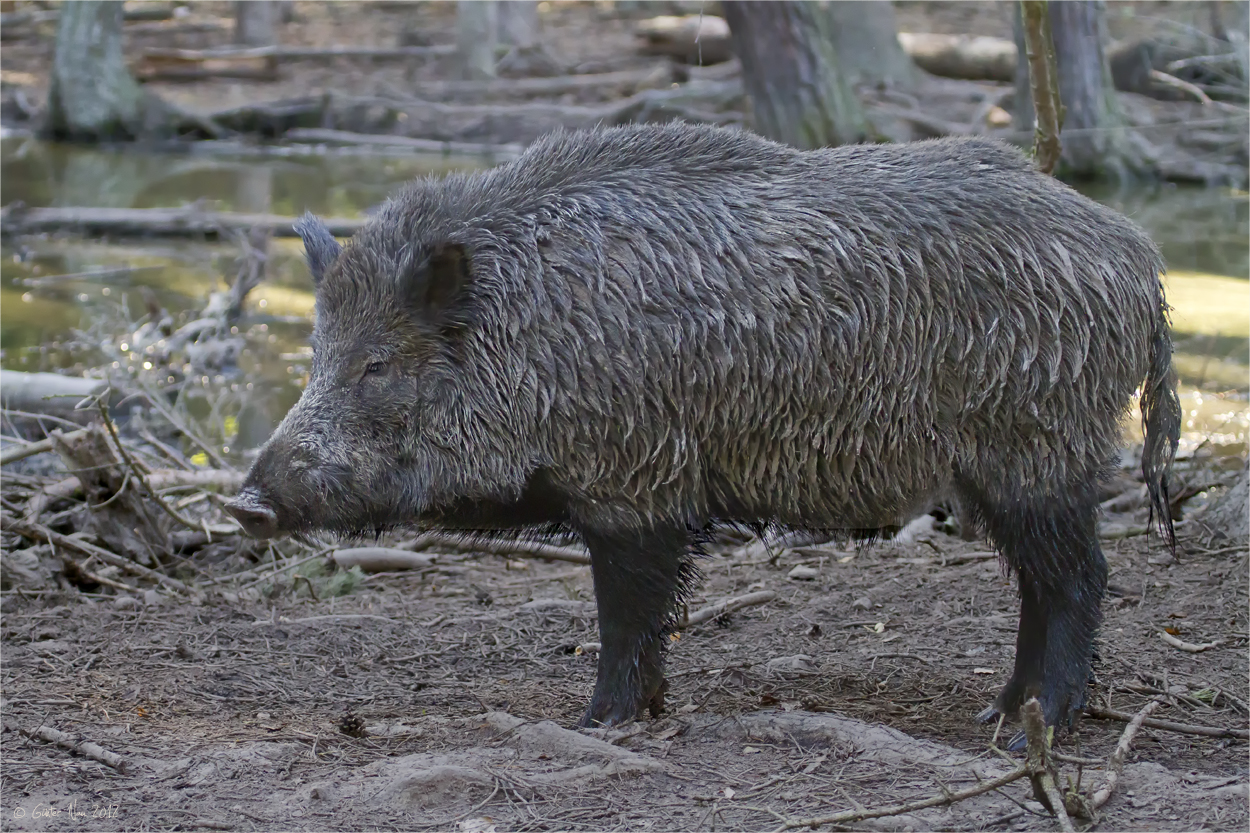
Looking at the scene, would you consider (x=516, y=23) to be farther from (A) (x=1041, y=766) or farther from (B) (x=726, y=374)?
(A) (x=1041, y=766)

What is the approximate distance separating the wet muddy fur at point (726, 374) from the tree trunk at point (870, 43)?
60.2 ft

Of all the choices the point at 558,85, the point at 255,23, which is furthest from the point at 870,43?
the point at 255,23

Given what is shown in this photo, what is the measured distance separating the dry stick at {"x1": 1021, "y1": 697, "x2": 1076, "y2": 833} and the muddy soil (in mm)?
136

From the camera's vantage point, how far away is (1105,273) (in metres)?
4.31

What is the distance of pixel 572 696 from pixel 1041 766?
86.7 inches

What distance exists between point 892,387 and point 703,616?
184 cm

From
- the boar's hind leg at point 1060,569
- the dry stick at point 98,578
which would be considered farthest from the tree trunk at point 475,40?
the boar's hind leg at point 1060,569

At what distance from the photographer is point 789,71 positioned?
12727 mm

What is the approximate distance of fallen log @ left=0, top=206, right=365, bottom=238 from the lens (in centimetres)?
1506

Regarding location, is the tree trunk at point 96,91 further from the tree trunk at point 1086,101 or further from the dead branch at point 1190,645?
the dead branch at point 1190,645

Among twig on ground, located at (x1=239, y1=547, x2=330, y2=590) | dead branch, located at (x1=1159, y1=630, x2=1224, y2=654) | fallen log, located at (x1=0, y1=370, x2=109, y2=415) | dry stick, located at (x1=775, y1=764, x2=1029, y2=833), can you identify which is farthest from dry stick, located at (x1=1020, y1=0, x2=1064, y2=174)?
fallen log, located at (x1=0, y1=370, x2=109, y2=415)

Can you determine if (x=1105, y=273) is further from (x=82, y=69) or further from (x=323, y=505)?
(x=82, y=69)

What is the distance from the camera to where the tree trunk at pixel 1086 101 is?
54.9 feet

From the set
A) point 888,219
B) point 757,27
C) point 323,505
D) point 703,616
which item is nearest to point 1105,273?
point 888,219
